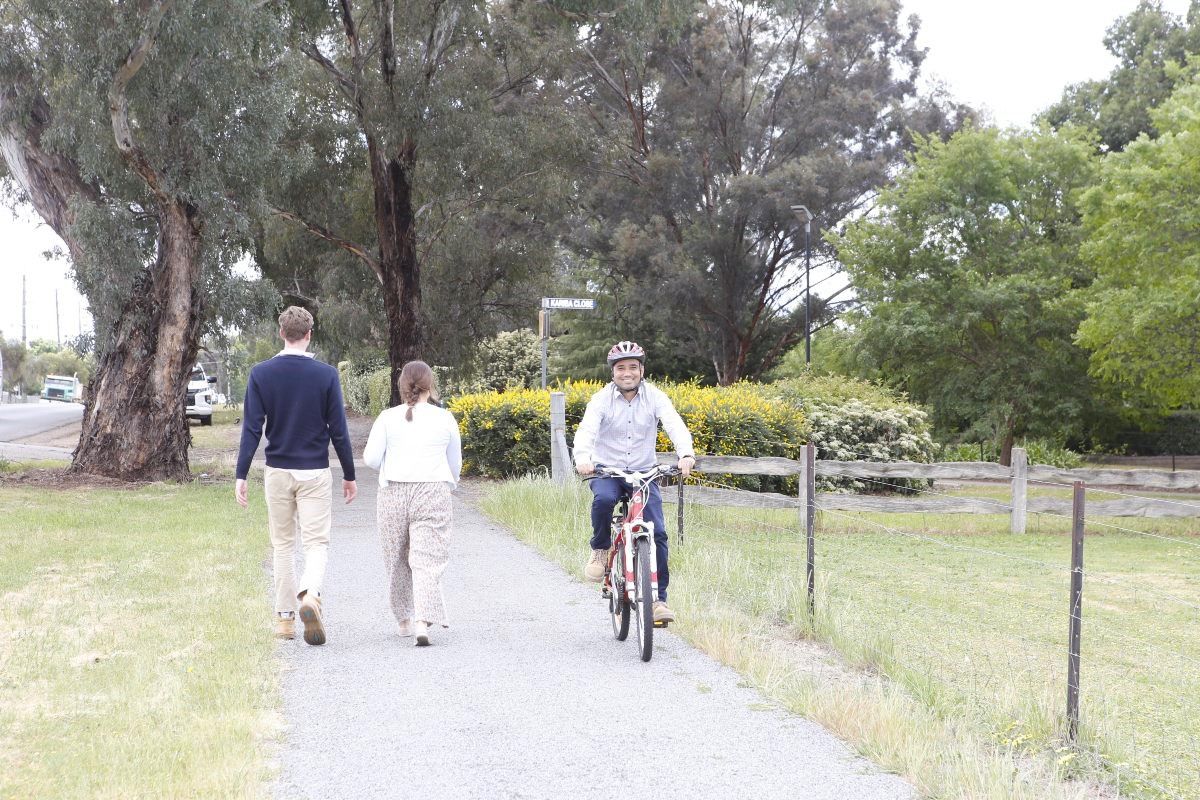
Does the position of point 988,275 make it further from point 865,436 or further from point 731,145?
point 865,436

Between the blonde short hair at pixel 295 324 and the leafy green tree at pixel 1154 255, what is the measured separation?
76.0 ft

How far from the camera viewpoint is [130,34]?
1656 cm

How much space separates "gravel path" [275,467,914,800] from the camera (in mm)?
4531

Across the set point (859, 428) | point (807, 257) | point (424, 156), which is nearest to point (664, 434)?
point (859, 428)

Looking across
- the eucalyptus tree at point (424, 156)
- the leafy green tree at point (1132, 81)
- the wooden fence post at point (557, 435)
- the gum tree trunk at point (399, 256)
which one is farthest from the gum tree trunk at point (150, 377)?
the leafy green tree at point (1132, 81)

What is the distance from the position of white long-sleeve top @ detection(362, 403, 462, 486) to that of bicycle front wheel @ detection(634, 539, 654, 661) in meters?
1.17

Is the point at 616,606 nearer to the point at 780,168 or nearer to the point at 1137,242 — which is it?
the point at 1137,242

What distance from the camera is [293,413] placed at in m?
7.11

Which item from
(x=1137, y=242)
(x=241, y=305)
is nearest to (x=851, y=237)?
(x=1137, y=242)

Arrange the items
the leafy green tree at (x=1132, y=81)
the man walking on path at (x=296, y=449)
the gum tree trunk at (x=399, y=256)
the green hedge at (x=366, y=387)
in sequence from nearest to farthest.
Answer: the man walking on path at (x=296, y=449)
the gum tree trunk at (x=399, y=256)
the leafy green tree at (x=1132, y=81)
the green hedge at (x=366, y=387)

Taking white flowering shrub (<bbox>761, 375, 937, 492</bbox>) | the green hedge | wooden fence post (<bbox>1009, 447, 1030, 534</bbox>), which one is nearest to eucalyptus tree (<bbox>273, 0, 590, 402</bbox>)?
white flowering shrub (<bbox>761, 375, 937, 492</bbox>)

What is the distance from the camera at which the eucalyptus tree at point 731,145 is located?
135 ft

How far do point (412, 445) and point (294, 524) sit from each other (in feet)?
3.01

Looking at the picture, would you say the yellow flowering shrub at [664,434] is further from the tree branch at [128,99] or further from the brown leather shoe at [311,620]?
the brown leather shoe at [311,620]
